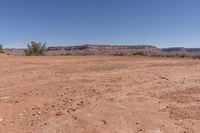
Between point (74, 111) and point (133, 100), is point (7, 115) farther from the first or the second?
point (133, 100)

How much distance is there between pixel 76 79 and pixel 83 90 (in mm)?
1603

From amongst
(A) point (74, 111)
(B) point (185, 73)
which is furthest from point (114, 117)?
(B) point (185, 73)

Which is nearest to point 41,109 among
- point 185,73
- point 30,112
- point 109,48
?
point 30,112

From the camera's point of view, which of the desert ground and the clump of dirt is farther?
the clump of dirt

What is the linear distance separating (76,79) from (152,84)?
7.62 ft

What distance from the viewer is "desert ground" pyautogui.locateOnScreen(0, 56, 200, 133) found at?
6.78 meters

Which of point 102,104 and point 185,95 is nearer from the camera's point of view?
point 102,104

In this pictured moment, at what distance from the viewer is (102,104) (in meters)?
7.88

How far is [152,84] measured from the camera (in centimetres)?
1009

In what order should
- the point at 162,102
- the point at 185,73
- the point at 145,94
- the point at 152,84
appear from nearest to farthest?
the point at 162,102 → the point at 145,94 → the point at 152,84 → the point at 185,73

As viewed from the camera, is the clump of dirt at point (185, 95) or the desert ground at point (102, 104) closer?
the desert ground at point (102, 104)

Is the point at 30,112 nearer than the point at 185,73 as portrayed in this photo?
Yes

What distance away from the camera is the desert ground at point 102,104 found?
6777mm

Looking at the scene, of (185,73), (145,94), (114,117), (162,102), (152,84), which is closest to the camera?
(114,117)
